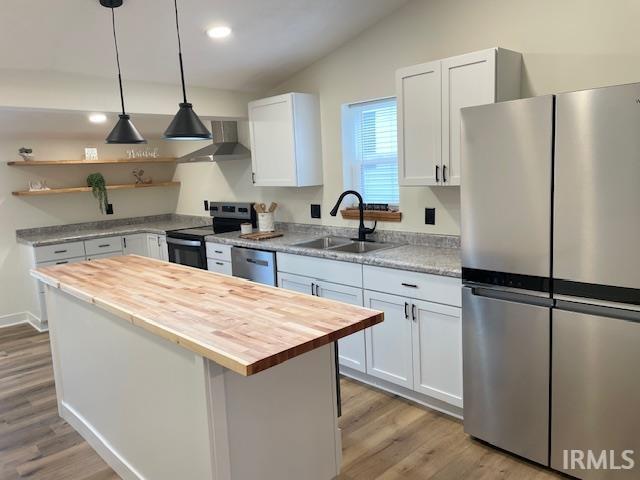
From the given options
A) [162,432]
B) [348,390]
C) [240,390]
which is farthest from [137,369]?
[348,390]

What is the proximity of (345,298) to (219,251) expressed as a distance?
1.52 meters

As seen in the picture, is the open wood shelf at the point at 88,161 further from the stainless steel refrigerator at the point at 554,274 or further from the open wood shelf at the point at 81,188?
the stainless steel refrigerator at the point at 554,274

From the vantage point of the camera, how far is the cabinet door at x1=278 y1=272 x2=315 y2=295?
342 centimetres

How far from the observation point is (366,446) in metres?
2.54

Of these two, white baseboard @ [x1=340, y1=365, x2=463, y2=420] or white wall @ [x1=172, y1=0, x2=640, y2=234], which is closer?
white wall @ [x1=172, y1=0, x2=640, y2=234]

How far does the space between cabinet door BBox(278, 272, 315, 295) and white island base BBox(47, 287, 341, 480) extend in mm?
1422

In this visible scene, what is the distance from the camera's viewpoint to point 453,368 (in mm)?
2650

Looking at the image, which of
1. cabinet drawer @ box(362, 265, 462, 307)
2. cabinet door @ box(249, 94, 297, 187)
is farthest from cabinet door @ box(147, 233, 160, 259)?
cabinet drawer @ box(362, 265, 462, 307)

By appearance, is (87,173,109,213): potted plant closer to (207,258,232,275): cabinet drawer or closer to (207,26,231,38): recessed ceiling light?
(207,258,232,275): cabinet drawer

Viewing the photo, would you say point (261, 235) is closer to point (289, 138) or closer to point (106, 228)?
point (289, 138)

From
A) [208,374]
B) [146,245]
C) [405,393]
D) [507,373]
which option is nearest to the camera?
[208,374]

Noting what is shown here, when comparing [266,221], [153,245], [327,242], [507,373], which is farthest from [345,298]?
[153,245]

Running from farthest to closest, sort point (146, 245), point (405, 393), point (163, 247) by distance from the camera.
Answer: point (146, 245) < point (163, 247) < point (405, 393)

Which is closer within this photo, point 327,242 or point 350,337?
point 350,337
